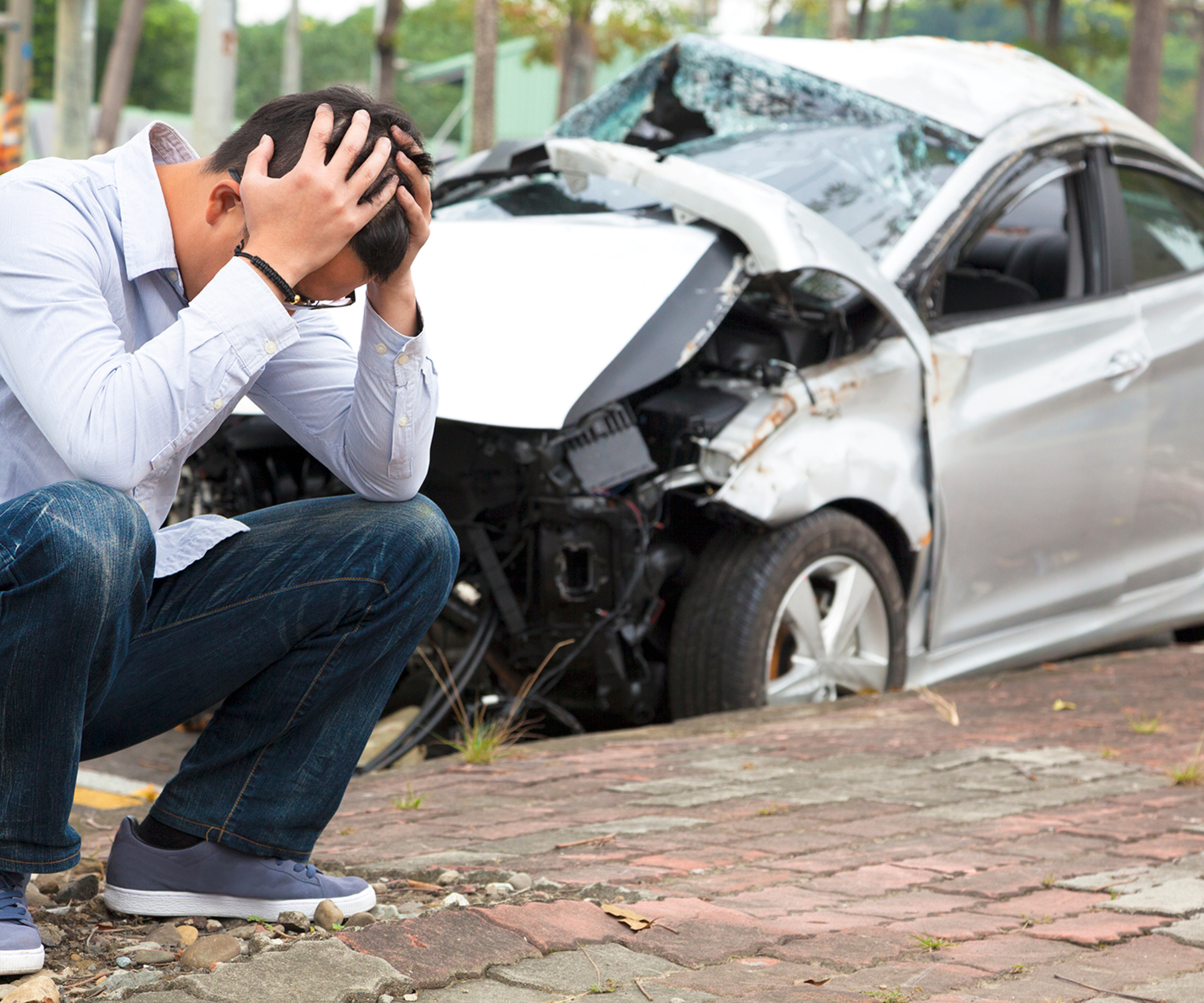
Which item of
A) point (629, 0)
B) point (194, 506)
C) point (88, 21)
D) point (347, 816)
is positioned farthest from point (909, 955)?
point (629, 0)

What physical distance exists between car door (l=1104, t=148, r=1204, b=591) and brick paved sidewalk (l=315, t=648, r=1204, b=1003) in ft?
2.86

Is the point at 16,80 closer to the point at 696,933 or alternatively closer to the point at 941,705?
the point at 941,705

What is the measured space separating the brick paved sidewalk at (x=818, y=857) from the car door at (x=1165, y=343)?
2.86 ft

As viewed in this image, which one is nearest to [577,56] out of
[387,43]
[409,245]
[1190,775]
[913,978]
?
[387,43]

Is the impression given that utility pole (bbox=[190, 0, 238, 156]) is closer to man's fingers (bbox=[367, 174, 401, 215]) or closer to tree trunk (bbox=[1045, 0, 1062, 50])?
man's fingers (bbox=[367, 174, 401, 215])

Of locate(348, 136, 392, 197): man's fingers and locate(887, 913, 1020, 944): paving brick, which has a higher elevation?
locate(348, 136, 392, 197): man's fingers

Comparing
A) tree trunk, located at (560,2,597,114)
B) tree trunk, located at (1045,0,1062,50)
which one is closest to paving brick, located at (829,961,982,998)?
tree trunk, located at (1045,0,1062,50)

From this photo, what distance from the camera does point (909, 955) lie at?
2223 millimetres

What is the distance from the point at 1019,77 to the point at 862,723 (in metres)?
2.37

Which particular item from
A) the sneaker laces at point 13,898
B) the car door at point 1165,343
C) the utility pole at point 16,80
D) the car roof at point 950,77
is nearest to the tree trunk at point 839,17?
the utility pole at point 16,80

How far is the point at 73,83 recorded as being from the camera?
13.8m

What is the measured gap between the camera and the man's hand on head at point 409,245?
6.80 ft

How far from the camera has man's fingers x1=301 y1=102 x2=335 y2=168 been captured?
1.96 metres

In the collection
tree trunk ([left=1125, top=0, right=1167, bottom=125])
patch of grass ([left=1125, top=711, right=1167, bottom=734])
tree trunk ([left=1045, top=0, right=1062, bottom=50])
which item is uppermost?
tree trunk ([left=1045, top=0, right=1062, bottom=50])
